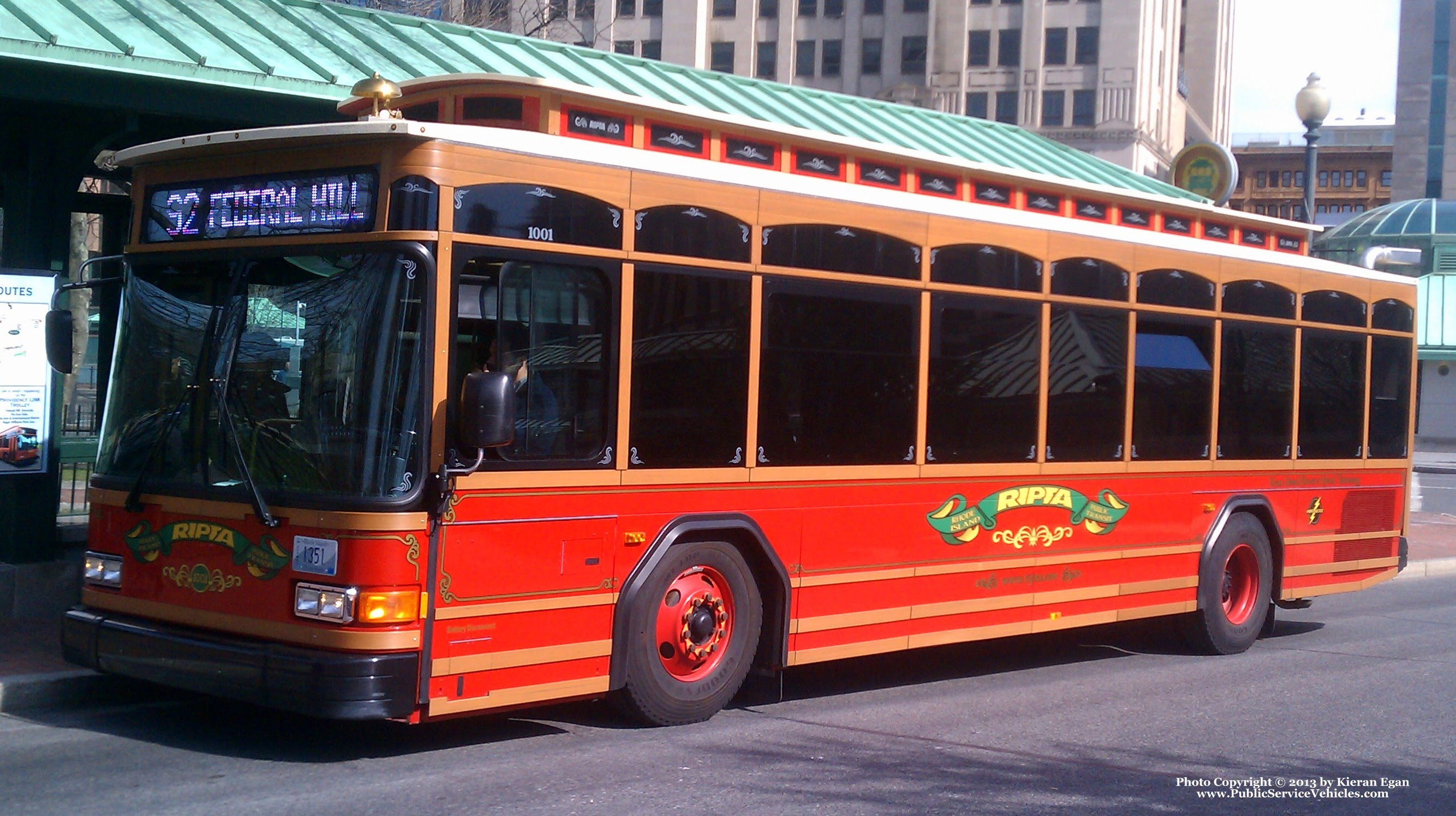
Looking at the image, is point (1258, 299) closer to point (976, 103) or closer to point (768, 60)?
point (976, 103)

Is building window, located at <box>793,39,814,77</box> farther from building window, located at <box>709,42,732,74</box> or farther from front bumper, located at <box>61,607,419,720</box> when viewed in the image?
front bumper, located at <box>61,607,419,720</box>

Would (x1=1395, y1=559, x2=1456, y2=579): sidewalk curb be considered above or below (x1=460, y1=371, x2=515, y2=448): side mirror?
below

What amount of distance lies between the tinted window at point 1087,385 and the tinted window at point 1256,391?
1287 mm

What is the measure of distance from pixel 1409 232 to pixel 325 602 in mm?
53309

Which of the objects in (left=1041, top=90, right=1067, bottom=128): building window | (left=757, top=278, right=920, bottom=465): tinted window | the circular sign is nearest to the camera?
(left=757, top=278, right=920, bottom=465): tinted window

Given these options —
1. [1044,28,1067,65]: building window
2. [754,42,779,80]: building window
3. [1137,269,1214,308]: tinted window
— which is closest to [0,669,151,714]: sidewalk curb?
[1137,269,1214,308]: tinted window

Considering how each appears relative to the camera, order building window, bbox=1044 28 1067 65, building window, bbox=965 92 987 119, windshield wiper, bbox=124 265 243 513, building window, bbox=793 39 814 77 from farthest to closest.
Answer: building window, bbox=793 39 814 77 → building window, bbox=965 92 987 119 → building window, bbox=1044 28 1067 65 → windshield wiper, bbox=124 265 243 513

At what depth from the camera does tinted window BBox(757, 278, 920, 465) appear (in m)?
8.17

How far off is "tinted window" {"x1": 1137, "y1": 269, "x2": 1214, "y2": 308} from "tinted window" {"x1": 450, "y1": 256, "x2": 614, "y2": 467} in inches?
191

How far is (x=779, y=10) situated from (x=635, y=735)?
70.5 m

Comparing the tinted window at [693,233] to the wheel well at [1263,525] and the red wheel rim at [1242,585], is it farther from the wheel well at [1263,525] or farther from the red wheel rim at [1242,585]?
the red wheel rim at [1242,585]

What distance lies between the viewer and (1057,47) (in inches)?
2763

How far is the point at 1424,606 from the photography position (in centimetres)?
1509

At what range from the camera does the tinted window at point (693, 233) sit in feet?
24.8
